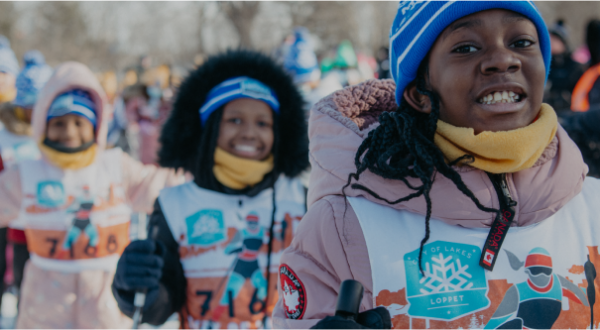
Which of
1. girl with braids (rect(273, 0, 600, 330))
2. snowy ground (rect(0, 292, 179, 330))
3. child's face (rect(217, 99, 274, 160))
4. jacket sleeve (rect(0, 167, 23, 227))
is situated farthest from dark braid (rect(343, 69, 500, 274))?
snowy ground (rect(0, 292, 179, 330))

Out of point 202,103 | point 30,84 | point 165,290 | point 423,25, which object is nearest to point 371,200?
point 423,25

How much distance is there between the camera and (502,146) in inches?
45.3

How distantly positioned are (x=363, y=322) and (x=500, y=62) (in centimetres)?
71

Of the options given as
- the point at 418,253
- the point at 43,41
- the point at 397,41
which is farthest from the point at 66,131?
the point at 43,41

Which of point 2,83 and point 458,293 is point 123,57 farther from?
point 458,293

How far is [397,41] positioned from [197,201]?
1337mm

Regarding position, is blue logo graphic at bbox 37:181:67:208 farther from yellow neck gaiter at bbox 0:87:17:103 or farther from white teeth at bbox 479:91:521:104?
yellow neck gaiter at bbox 0:87:17:103

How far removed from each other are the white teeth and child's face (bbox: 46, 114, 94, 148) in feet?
8.63

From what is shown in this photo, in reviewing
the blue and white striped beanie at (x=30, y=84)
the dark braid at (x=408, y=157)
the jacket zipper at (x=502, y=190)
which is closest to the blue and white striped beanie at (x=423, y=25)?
the dark braid at (x=408, y=157)

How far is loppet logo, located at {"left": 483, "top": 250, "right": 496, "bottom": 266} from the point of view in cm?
115

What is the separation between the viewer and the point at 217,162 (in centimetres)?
246

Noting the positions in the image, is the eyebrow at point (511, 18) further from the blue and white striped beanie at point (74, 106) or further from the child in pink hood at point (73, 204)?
the blue and white striped beanie at point (74, 106)

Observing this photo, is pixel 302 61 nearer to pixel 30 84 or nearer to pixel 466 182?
pixel 30 84

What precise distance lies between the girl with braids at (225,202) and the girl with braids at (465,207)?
0.92 metres
